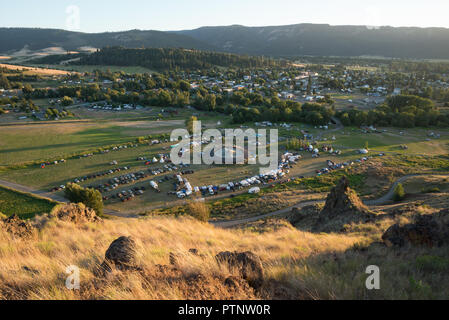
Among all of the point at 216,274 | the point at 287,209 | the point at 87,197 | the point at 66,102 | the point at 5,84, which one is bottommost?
the point at 287,209

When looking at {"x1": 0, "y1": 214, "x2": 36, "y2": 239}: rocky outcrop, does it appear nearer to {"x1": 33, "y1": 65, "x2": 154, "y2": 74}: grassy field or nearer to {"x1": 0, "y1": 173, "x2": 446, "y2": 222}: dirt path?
{"x1": 0, "y1": 173, "x2": 446, "y2": 222}: dirt path

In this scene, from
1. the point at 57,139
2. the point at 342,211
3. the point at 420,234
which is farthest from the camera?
the point at 57,139

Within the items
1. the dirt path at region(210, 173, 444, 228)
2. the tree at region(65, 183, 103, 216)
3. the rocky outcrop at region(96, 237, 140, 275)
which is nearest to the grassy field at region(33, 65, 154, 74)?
the tree at region(65, 183, 103, 216)

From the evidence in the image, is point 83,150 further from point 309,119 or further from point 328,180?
point 309,119

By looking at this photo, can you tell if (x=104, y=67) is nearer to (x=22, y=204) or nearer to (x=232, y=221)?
(x=22, y=204)

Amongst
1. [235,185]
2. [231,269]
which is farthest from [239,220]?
[231,269]

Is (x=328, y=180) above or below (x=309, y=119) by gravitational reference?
below
